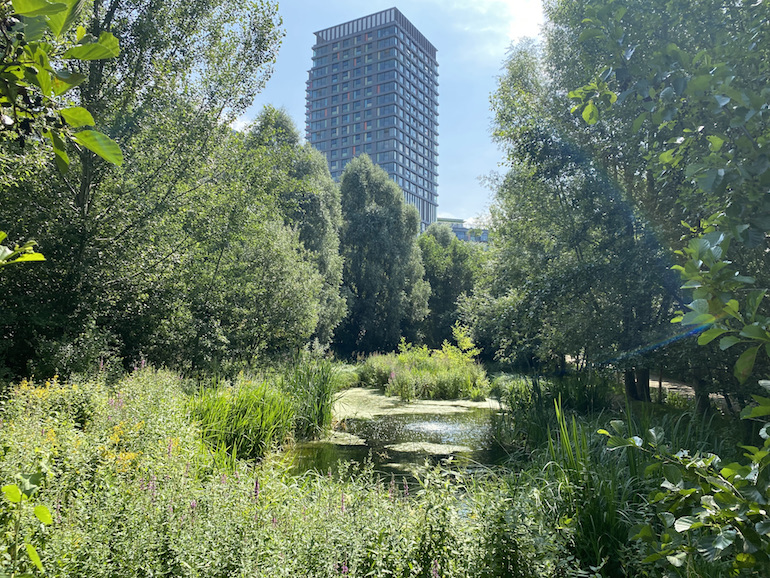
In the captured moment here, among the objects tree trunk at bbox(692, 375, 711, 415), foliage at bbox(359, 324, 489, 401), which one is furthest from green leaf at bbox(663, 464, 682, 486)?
foliage at bbox(359, 324, 489, 401)

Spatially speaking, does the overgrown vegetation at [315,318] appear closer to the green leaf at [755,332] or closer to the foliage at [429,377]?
the green leaf at [755,332]

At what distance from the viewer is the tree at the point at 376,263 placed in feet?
74.2

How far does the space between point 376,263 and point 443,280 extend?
22.3ft

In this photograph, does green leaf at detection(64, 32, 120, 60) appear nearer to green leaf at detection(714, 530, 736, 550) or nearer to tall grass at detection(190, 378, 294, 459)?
green leaf at detection(714, 530, 736, 550)

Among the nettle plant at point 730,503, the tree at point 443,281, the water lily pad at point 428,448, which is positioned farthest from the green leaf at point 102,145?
the tree at point 443,281

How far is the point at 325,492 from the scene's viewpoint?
126 inches

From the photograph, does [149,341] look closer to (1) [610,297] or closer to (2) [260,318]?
(2) [260,318]

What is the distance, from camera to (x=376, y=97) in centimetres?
7594

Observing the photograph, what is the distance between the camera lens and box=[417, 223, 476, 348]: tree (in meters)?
26.6

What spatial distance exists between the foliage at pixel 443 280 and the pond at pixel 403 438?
16.3 metres

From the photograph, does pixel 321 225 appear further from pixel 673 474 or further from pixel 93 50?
pixel 93 50

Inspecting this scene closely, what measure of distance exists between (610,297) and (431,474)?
5705 mm

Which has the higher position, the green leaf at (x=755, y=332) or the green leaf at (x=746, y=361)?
the green leaf at (x=755, y=332)

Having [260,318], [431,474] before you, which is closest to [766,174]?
[431,474]
